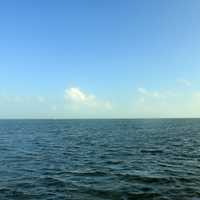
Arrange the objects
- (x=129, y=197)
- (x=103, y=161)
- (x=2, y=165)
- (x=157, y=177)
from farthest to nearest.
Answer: (x=103, y=161) < (x=2, y=165) < (x=157, y=177) < (x=129, y=197)

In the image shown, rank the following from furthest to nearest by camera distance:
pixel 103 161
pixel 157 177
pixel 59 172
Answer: pixel 103 161, pixel 59 172, pixel 157 177

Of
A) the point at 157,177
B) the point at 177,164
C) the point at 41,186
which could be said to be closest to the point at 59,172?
the point at 41,186

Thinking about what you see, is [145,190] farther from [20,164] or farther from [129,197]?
[20,164]

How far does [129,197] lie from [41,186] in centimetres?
609

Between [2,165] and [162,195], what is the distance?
15.9 m

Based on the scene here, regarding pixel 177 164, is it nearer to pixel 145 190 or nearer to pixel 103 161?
pixel 103 161

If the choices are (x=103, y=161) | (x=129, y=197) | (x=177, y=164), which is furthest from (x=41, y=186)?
(x=177, y=164)

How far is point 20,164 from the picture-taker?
25.8 m

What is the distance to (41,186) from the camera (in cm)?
1786

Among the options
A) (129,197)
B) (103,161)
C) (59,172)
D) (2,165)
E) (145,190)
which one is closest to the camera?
(129,197)

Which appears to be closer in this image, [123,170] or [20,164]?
[123,170]

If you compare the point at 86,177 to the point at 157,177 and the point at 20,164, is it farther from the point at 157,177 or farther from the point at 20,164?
the point at 20,164

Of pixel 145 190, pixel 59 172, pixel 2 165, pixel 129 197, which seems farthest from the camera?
pixel 2 165

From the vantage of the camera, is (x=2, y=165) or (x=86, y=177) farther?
(x=2, y=165)
